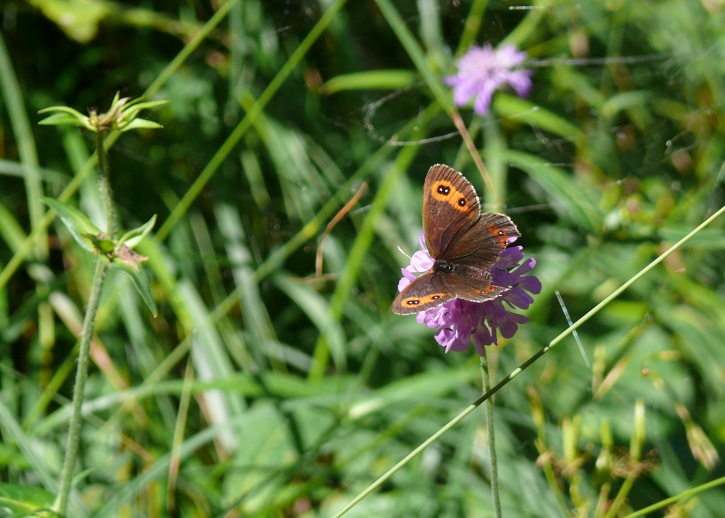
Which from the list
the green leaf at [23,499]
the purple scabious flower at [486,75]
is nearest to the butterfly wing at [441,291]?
the green leaf at [23,499]

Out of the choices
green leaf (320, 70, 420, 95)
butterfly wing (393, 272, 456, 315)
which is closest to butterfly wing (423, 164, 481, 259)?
butterfly wing (393, 272, 456, 315)

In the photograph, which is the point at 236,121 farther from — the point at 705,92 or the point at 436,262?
the point at 705,92

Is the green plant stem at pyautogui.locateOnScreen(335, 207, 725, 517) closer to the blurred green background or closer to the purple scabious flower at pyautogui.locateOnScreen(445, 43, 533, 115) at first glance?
the blurred green background

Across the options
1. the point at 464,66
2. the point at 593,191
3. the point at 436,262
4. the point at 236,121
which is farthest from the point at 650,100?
the point at 436,262

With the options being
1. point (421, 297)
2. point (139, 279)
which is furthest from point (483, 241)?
point (139, 279)

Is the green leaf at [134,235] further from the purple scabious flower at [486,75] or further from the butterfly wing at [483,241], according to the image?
the purple scabious flower at [486,75]
